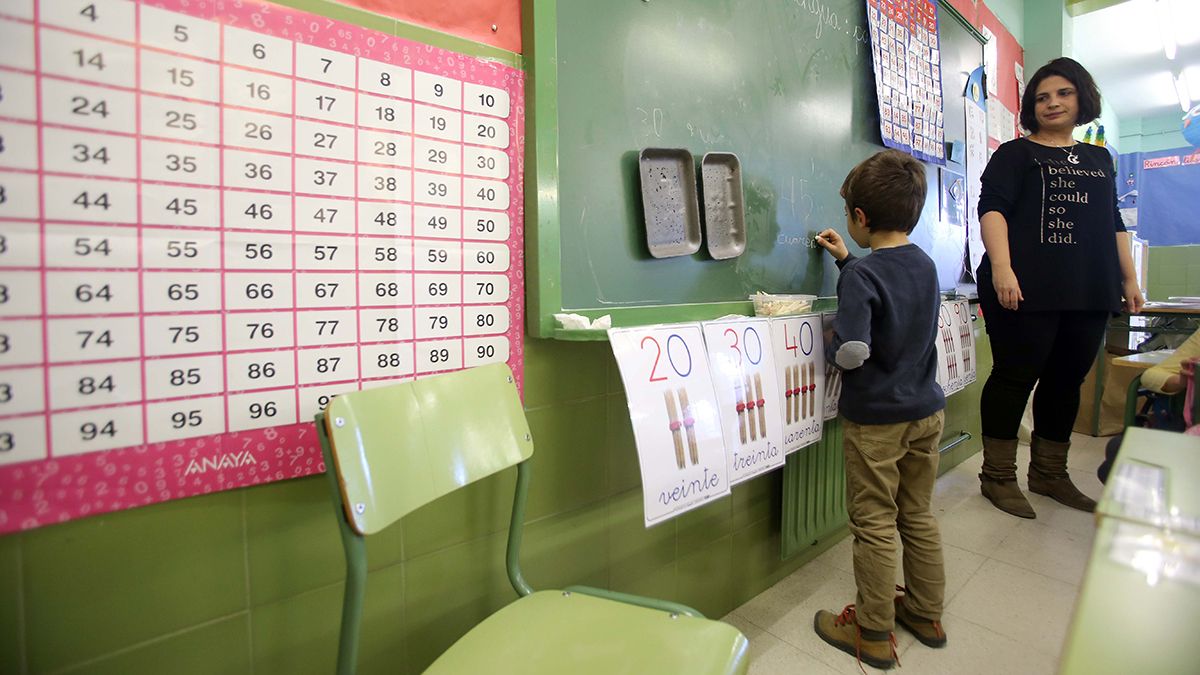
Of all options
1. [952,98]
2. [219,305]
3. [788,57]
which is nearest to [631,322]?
[219,305]

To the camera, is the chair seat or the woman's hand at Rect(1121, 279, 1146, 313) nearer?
the chair seat

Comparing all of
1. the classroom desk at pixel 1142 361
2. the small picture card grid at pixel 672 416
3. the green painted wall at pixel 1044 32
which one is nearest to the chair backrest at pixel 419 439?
the small picture card grid at pixel 672 416

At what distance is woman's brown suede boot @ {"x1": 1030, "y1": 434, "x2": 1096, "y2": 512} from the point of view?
2287 millimetres

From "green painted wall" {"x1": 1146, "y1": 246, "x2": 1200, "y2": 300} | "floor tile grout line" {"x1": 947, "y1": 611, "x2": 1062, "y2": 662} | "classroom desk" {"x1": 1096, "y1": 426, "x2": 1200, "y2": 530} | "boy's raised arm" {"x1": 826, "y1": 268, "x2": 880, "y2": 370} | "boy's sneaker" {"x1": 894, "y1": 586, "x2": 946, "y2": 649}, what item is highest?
"green painted wall" {"x1": 1146, "y1": 246, "x2": 1200, "y2": 300}

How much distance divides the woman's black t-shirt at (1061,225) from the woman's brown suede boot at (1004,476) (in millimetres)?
610

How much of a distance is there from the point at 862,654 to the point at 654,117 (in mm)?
1439

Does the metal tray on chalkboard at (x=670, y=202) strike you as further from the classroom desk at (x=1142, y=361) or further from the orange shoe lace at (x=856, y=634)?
the classroom desk at (x=1142, y=361)

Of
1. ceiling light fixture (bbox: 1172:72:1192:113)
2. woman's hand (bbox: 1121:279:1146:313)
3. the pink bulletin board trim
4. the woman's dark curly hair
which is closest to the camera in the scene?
the pink bulletin board trim

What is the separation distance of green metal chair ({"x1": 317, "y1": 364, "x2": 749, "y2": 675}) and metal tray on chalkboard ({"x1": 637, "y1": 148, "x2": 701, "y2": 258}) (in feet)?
1.77

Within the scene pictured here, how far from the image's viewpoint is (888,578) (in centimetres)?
136

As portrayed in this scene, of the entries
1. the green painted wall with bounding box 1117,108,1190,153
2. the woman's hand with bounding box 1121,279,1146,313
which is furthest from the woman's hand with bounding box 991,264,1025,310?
the green painted wall with bounding box 1117,108,1190,153

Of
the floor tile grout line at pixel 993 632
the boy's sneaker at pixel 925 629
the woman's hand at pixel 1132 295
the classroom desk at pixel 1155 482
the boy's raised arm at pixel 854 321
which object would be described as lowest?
the floor tile grout line at pixel 993 632

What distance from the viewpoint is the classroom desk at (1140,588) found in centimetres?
36

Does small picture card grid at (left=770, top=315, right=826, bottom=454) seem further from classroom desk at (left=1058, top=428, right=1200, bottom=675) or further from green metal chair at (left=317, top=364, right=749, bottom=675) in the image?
classroom desk at (left=1058, top=428, right=1200, bottom=675)
